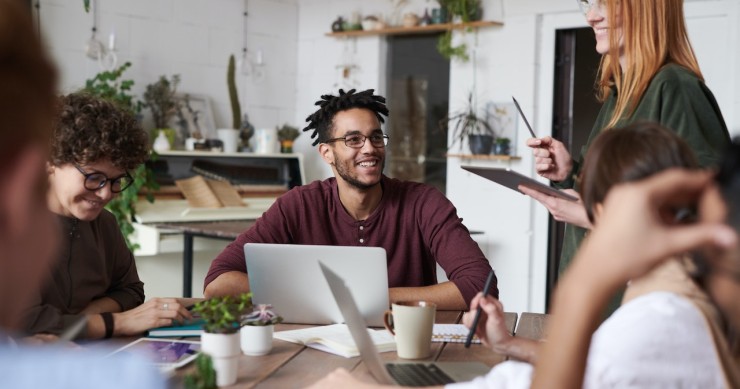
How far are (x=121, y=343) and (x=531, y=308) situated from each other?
356 centimetres

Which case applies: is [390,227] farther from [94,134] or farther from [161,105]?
[161,105]

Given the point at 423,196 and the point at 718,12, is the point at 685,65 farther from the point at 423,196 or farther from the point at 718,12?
the point at 718,12

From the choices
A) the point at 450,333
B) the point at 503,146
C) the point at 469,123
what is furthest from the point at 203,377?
the point at 469,123

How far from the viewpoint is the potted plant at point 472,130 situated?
5031 mm

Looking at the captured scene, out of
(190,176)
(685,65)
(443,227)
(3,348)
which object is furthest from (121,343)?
(190,176)

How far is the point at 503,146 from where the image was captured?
497 centimetres

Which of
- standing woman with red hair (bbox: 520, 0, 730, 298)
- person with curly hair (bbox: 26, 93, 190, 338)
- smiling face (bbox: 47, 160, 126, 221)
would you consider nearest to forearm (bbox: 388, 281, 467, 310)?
standing woman with red hair (bbox: 520, 0, 730, 298)

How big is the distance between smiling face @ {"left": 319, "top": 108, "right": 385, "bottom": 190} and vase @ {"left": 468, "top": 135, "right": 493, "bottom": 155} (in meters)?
2.47

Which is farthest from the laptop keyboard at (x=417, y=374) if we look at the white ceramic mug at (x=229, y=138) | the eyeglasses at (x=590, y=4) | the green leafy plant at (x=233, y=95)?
the green leafy plant at (x=233, y=95)

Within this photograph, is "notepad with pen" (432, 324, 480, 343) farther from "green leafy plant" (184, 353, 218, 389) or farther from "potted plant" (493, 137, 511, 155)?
"potted plant" (493, 137, 511, 155)

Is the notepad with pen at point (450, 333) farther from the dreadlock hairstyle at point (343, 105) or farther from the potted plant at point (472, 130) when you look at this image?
the potted plant at point (472, 130)

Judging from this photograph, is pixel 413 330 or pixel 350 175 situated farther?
pixel 350 175

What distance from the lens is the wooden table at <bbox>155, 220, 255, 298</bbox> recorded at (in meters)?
4.28

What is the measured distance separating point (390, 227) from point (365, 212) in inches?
4.0
